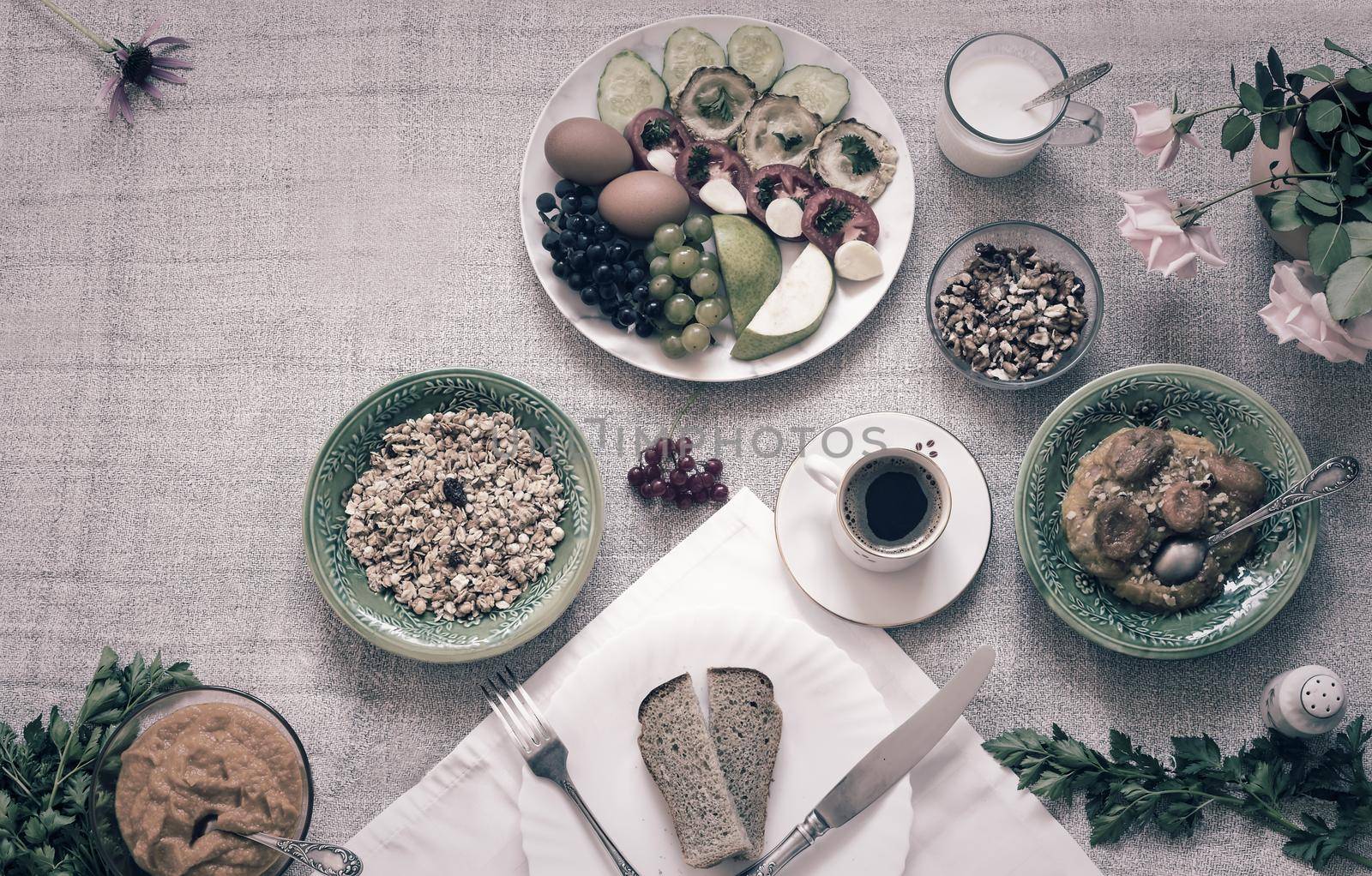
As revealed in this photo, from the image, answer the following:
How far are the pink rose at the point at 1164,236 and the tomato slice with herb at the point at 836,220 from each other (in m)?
0.33

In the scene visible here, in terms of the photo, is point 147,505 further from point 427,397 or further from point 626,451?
point 626,451

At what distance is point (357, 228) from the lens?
1.43 meters

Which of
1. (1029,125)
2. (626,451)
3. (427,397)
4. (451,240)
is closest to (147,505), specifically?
(427,397)

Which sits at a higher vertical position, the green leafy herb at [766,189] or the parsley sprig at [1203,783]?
the green leafy herb at [766,189]

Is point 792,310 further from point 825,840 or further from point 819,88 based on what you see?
point 825,840

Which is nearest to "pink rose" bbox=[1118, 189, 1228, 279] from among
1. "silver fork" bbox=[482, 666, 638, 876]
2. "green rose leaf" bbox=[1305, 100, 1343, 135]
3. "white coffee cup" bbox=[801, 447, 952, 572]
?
"green rose leaf" bbox=[1305, 100, 1343, 135]

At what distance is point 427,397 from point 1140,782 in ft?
3.73

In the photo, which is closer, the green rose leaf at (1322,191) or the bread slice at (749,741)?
the green rose leaf at (1322,191)

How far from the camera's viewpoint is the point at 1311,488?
3.81ft

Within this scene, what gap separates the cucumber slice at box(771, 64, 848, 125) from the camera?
1346 mm

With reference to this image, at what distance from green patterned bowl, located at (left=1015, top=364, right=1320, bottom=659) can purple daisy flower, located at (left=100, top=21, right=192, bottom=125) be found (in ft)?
4.74

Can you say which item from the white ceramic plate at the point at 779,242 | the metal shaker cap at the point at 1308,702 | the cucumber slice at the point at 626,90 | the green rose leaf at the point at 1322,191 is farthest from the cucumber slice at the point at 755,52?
the metal shaker cap at the point at 1308,702

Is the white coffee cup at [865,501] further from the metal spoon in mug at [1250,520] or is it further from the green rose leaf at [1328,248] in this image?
the green rose leaf at [1328,248]

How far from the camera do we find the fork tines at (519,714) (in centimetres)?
122
